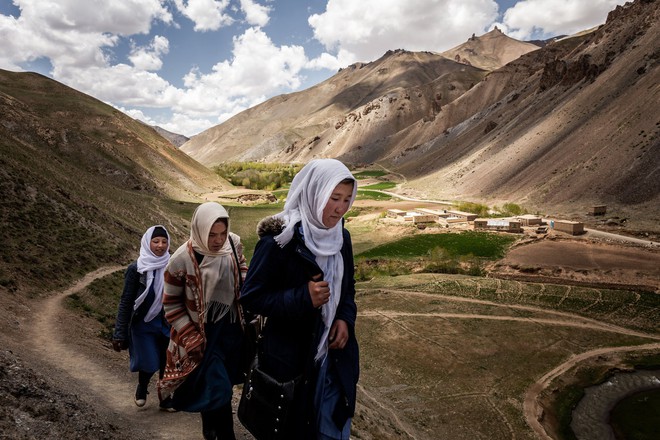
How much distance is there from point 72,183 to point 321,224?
32.0m

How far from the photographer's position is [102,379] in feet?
24.7

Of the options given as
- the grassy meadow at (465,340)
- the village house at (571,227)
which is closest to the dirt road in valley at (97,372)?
the grassy meadow at (465,340)

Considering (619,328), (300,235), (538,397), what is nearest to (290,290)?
(300,235)

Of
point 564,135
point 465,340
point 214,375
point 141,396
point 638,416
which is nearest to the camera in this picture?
point 214,375

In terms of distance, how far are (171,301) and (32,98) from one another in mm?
72038

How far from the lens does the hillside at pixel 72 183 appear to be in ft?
50.3

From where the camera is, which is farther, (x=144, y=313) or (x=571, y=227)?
(x=571, y=227)

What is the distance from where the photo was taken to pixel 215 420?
435 centimetres

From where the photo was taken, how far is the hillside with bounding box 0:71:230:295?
1534cm

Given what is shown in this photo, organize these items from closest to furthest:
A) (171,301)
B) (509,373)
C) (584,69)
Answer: (171,301) → (509,373) → (584,69)

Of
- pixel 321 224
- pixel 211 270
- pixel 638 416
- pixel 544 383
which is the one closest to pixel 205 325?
pixel 211 270

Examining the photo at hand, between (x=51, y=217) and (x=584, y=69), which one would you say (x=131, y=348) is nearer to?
(x=51, y=217)

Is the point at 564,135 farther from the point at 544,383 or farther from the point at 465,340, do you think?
the point at 544,383

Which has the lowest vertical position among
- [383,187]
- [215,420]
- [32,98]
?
[215,420]
